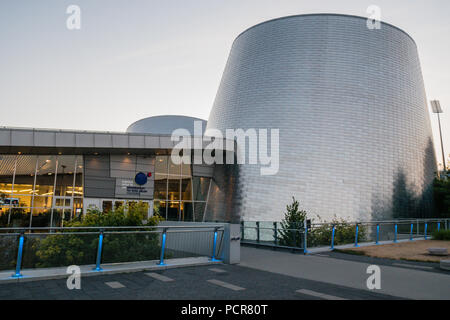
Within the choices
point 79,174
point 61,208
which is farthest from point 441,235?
point 61,208

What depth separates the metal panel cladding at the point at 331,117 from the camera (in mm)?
24438

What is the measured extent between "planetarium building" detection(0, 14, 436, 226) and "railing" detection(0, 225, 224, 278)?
12749mm

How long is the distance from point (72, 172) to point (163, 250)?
14.7 m

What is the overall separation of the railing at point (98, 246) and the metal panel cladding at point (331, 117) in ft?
43.3

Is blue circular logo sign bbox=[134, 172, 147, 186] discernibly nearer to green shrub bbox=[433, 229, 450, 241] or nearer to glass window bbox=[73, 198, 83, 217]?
glass window bbox=[73, 198, 83, 217]

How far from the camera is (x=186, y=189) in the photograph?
26.3m

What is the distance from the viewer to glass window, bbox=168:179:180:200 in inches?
1010

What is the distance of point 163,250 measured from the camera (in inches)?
400

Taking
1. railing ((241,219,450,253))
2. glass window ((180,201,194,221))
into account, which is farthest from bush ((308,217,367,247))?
glass window ((180,201,194,221))

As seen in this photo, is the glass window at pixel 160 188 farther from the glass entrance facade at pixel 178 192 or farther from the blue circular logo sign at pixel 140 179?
the blue circular logo sign at pixel 140 179

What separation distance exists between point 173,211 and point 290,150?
9.19 meters

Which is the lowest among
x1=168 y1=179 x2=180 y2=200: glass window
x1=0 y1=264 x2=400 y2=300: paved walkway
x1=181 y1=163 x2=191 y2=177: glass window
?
x1=0 y1=264 x2=400 y2=300: paved walkway

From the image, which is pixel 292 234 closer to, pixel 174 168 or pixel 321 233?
pixel 321 233

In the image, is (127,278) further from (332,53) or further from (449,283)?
(332,53)
